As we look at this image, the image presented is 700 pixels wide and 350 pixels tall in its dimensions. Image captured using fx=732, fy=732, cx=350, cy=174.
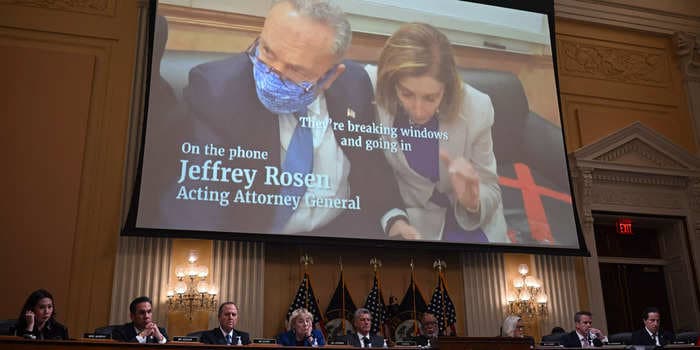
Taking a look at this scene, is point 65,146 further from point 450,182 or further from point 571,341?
point 571,341

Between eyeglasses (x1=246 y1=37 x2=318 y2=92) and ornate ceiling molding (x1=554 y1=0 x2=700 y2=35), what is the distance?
4190mm

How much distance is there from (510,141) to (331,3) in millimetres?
2822

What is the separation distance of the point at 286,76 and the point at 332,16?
3.59 ft

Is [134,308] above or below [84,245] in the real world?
below

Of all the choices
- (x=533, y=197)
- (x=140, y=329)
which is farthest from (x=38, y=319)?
(x=533, y=197)

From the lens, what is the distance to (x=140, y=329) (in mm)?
6020


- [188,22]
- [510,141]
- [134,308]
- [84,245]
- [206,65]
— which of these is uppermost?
[188,22]

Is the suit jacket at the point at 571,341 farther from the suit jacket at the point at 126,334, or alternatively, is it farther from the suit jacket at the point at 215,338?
the suit jacket at the point at 126,334

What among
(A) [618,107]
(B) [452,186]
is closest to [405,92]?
(B) [452,186]

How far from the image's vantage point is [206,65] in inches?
329

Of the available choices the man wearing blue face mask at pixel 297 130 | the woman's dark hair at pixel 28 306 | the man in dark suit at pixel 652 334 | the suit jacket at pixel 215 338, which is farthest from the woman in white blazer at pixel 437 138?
the woman's dark hair at pixel 28 306

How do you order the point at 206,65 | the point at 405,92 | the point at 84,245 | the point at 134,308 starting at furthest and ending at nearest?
the point at 405,92
the point at 206,65
the point at 84,245
the point at 134,308

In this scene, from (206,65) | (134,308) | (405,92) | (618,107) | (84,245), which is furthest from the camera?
(618,107)

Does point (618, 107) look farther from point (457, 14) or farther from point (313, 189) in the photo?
point (313, 189)
